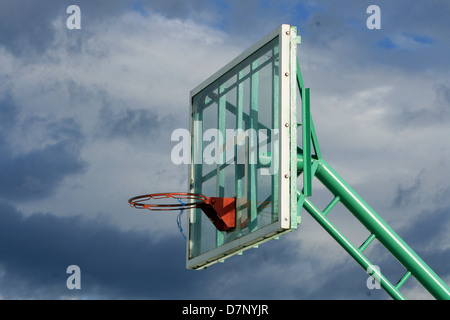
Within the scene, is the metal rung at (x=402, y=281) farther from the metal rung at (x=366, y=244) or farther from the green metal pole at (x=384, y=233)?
the metal rung at (x=366, y=244)

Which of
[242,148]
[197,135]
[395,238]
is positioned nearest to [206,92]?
[197,135]

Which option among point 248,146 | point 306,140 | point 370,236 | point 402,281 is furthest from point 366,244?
point 248,146

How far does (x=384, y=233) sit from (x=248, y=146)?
2708mm

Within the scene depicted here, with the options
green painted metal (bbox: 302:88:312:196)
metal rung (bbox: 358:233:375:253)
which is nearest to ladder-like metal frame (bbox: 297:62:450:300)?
metal rung (bbox: 358:233:375:253)

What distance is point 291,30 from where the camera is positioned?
11898 mm

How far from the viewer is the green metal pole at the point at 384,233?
13688 millimetres

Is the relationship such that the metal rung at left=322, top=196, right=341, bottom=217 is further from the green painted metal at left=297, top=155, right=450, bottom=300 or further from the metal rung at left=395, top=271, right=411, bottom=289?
the metal rung at left=395, top=271, right=411, bottom=289

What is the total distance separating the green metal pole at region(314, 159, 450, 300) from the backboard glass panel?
4.91 feet

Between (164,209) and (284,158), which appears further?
(164,209)

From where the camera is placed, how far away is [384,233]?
1384 cm

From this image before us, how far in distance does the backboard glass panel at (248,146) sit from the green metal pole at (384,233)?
150 centimetres

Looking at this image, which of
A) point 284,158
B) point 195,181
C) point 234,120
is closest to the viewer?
point 284,158
